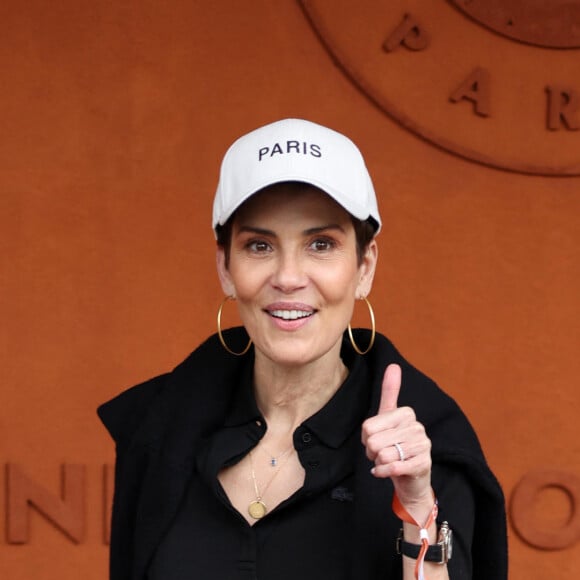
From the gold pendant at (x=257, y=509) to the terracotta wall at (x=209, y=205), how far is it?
1896 millimetres

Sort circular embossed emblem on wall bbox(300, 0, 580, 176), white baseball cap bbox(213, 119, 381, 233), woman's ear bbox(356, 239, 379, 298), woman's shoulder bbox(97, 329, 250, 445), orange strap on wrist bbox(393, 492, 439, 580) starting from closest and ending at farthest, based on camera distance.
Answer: orange strap on wrist bbox(393, 492, 439, 580) → white baseball cap bbox(213, 119, 381, 233) → woman's ear bbox(356, 239, 379, 298) → woman's shoulder bbox(97, 329, 250, 445) → circular embossed emblem on wall bbox(300, 0, 580, 176)

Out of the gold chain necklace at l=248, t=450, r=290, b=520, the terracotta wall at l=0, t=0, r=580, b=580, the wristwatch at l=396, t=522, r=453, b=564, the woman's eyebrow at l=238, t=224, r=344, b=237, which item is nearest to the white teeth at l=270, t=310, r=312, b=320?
the woman's eyebrow at l=238, t=224, r=344, b=237

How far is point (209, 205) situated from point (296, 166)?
1992 millimetres

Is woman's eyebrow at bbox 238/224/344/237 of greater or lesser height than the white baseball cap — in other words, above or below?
below

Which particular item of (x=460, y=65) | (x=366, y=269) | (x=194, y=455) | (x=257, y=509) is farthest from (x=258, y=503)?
(x=460, y=65)

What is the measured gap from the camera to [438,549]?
67.7 inches

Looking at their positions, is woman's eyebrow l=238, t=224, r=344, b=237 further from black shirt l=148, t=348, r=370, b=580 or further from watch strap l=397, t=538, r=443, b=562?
watch strap l=397, t=538, r=443, b=562

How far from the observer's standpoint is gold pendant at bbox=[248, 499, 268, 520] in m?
1.91

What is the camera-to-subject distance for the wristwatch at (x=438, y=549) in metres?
1.72

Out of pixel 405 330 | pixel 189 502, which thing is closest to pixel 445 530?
pixel 189 502

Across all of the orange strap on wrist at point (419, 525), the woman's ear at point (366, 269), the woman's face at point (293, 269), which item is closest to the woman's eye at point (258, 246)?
the woman's face at point (293, 269)

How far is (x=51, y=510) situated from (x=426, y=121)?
146cm

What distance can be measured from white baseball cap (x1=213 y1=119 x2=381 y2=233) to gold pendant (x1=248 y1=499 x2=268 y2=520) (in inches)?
15.5

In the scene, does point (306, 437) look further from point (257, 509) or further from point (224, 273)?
point (224, 273)
